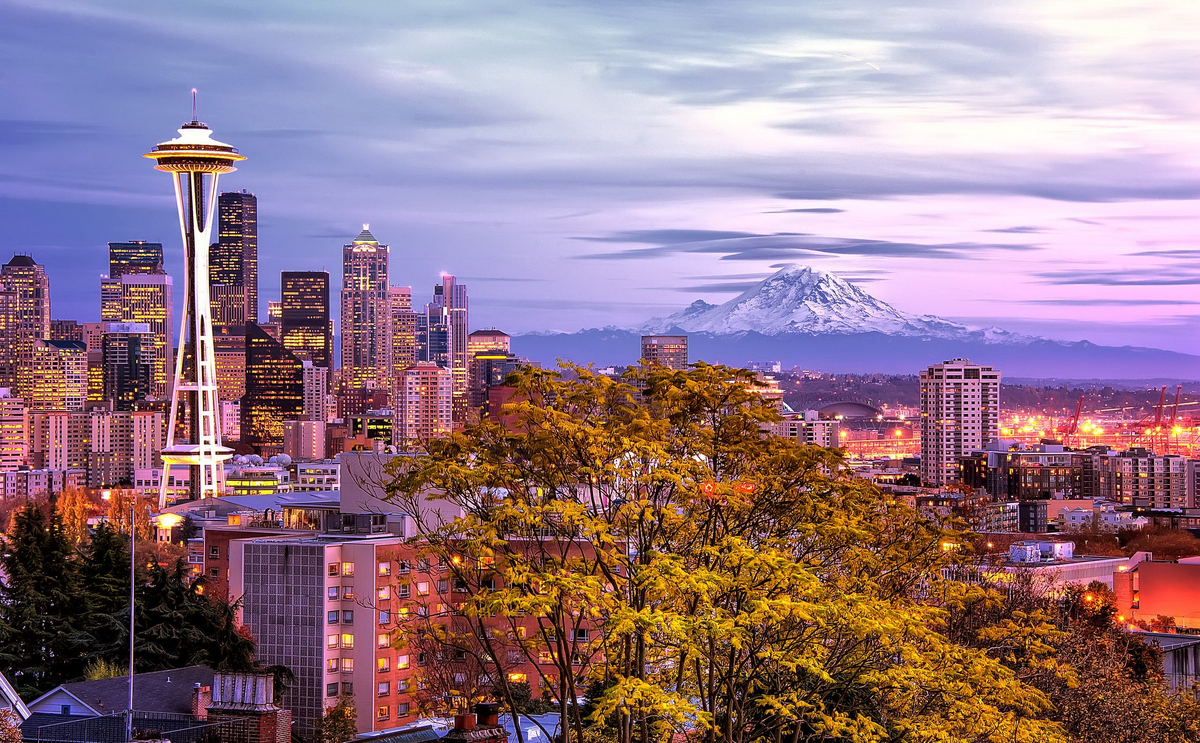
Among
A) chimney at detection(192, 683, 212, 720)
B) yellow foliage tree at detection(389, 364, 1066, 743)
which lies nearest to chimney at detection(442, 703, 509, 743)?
Answer: yellow foliage tree at detection(389, 364, 1066, 743)

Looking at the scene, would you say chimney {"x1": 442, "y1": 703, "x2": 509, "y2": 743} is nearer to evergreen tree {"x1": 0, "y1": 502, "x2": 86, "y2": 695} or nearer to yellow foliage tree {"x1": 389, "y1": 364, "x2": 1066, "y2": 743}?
yellow foliage tree {"x1": 389, "y1": 364, "x2": 1066, "y2": 743}

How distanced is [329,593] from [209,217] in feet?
307

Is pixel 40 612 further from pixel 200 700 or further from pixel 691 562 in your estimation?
pixel 691 562

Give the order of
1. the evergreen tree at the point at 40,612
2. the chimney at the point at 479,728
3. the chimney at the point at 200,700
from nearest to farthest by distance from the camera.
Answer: the chimney at the point at 479,728 → the chimney at the point at 200,700 → the evergreen tree at the point at 40,612

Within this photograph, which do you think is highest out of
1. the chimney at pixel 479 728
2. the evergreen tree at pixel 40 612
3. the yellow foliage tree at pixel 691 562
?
the yellow foliage tree at pixel 691 562

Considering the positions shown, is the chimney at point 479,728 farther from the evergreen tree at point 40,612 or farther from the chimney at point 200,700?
the evergreen tree at point 40,612

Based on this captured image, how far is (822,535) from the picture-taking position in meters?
21.2

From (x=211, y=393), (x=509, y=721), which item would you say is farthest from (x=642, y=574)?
(x=211, y=393)

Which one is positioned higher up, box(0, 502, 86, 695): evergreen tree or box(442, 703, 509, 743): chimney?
box(442, 703, 509, 743): chimney

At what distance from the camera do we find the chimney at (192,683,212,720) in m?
30.4

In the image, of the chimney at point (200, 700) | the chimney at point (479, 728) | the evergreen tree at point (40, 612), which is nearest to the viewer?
the chimney at point (479, 728)

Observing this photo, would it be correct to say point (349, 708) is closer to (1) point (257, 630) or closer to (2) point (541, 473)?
Answer: (1) point (257, 630)

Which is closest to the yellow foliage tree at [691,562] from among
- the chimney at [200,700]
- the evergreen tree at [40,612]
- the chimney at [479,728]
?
the chimney at [479,728]

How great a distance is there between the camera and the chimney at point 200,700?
3043 cm
